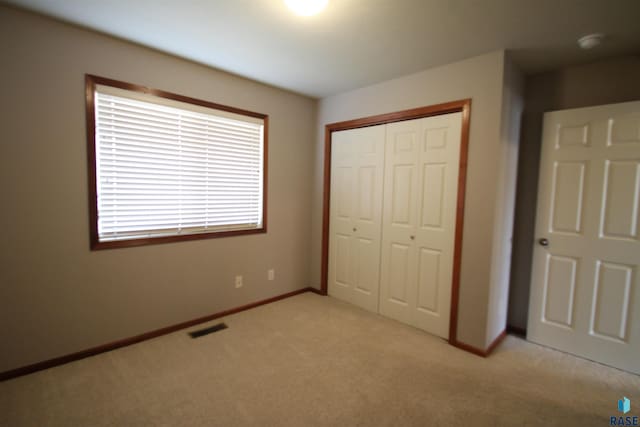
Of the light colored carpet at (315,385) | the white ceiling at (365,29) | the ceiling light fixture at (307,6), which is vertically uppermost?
the white ceiling at (365,29)

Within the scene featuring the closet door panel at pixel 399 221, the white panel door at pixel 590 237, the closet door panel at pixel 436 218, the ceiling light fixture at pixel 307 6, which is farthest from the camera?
the closet door panel at pixel 399 221

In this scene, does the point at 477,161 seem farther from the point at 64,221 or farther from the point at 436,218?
the point at 64,221

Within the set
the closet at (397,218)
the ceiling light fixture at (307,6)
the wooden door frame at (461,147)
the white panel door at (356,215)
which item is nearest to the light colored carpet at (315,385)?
the wooden door frame at (461,147)

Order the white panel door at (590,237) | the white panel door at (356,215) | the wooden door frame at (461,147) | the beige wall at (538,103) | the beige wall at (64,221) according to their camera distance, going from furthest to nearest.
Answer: the white panel door at (356,215) < the wooden door frame at (461,147) < the beige wall at (538,103) < the white panel door at (590,237) < the beige wall at (64,221)

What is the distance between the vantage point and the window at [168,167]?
230 cm

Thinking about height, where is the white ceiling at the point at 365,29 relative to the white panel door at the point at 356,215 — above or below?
above

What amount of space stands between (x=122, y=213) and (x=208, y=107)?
1.25m

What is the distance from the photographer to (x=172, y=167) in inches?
105

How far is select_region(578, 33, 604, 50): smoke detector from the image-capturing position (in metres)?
2.02

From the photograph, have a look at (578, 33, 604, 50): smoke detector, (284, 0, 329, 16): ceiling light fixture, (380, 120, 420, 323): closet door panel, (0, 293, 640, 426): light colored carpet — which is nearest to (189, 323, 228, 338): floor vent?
(0, 293, 640, 426): light colored carpet

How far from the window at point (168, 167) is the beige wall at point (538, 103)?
8.81ft

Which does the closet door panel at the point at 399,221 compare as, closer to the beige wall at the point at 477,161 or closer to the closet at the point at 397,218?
the closet at the point at 397,218

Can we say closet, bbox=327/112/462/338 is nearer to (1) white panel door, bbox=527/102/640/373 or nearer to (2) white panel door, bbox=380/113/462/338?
(2) white panel door, bbox=380/113/462/338

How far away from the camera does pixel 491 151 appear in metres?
2.37
